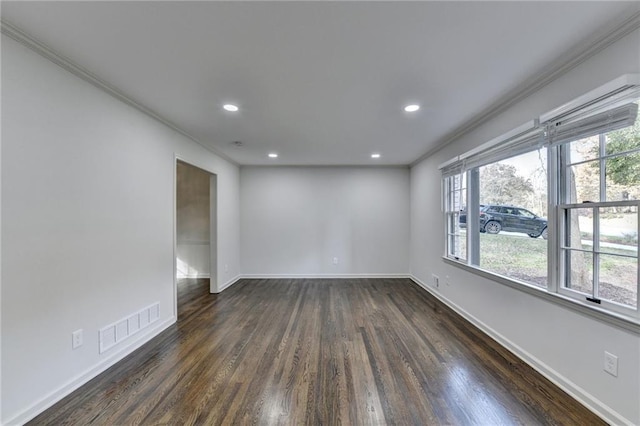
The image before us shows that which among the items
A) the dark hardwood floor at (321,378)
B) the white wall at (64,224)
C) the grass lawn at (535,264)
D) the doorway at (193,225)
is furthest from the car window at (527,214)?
the doorway at (193,225)

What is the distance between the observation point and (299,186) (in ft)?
19.5

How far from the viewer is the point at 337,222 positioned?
A: 5953 millimetres

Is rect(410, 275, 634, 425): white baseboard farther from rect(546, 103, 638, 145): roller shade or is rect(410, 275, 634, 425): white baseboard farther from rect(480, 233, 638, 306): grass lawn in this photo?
rect(546, 103, 638, 145): roller shade

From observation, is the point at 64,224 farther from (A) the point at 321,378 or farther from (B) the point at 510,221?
(B) the point at 510,221

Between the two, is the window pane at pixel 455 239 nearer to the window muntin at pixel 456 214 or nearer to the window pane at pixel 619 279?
the window muntin at pixel 456 214

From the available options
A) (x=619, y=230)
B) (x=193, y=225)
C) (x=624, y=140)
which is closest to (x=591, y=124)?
(x=624, y=140)

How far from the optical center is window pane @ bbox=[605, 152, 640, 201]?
169 cm

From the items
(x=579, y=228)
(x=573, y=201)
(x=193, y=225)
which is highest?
(x=573, y=201)

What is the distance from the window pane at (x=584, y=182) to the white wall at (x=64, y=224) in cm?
389

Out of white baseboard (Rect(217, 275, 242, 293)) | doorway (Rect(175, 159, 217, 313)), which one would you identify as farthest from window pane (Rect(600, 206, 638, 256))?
doorway (Rect(175, 159, 217, 313))

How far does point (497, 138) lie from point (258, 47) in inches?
96.8

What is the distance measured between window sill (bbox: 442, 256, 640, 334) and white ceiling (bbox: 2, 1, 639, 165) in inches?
70.1

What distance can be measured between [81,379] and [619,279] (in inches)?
157

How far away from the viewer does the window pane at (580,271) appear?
2.00 m
